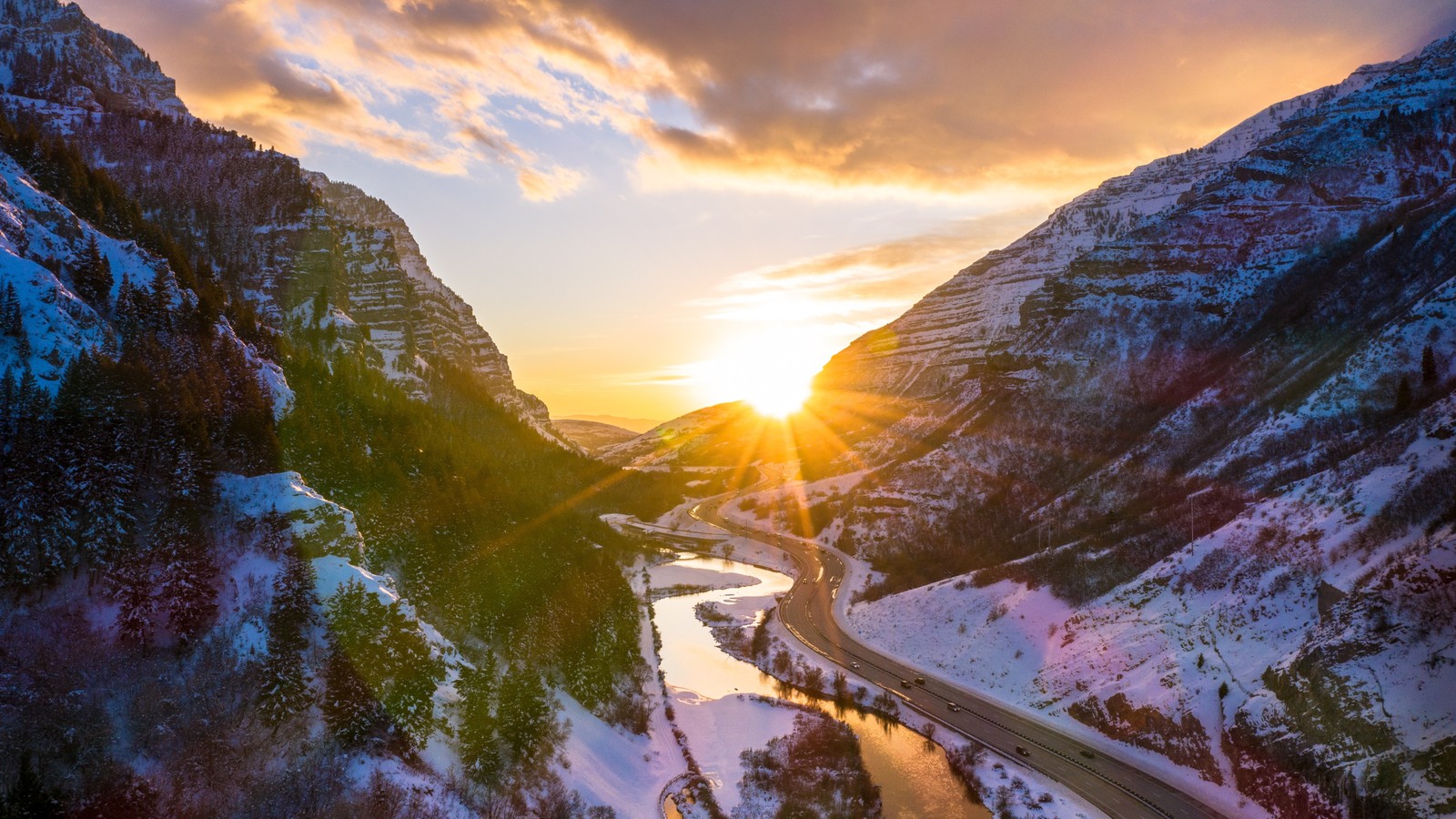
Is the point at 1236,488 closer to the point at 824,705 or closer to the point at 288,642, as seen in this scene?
the point at 824,705

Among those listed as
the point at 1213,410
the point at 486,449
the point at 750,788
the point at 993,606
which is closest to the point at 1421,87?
the point at 1213,410

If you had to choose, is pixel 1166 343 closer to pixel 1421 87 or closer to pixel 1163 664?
pixel 1421 87

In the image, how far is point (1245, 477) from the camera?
238 ft

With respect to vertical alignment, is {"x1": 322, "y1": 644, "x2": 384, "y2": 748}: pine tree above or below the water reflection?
above

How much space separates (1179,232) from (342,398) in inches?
5359

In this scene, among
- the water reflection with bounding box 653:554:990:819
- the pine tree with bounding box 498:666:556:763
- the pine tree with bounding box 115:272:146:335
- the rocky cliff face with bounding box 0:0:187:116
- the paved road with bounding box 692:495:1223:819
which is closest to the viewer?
the paved road with bounding box 692:495:1223:819

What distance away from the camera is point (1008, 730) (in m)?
53.3

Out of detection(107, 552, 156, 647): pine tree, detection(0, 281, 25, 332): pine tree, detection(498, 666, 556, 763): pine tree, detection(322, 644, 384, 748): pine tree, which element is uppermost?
detection(0, 281, 25, 332): pine tree

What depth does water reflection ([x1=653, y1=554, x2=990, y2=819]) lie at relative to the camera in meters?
45.7

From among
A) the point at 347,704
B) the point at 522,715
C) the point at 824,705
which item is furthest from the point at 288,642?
the point at 824,705

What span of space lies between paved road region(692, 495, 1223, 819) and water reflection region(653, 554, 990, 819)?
4068 mm

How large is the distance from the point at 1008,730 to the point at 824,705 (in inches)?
635

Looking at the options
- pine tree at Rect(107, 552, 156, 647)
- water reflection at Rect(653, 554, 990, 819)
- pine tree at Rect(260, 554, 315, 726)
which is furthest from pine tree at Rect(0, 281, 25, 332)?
water reflection at Rect(653, 554, 990, 819)

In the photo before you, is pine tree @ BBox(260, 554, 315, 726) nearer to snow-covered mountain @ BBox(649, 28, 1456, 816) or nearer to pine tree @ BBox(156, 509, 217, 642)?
pine tree @ BBox(156, 509, 217, 642)
